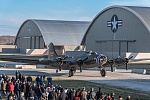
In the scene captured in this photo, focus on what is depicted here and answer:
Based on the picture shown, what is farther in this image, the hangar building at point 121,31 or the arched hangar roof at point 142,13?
the hangar building at point 121,31

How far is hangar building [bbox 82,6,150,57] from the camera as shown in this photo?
70.4 metres

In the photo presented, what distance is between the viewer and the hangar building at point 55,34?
107125 mm

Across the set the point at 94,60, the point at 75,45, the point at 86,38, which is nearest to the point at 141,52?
the point at 86,38

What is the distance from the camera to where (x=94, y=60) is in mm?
41750

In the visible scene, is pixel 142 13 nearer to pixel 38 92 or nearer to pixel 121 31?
pixel 121 31

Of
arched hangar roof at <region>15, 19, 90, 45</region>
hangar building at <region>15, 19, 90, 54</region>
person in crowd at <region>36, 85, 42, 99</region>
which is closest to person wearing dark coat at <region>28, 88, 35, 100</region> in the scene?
person in crowd at <region>36, 85, 42, 99</region>

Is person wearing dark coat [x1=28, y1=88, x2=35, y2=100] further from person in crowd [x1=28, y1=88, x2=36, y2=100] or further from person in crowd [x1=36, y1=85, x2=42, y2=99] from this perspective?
person in crowd [x1=36, y1=85, x2=42, y2=99]

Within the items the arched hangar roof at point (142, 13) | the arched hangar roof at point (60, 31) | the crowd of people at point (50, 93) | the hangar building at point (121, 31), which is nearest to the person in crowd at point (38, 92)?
the crowd of people at point (50, 93)

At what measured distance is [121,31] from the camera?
75625mm

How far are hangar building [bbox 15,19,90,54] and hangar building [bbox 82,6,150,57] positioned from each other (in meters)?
22.1

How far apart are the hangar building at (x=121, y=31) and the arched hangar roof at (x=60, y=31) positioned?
2314 centimetres

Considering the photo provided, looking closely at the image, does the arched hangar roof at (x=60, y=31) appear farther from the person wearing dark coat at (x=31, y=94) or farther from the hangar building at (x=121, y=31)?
the person wearing dark coat at (x=31, y=94)

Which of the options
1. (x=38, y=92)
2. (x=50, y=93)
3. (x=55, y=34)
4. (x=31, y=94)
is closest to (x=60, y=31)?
(x=55, y=34)

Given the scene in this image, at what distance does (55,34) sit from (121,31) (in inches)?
1419
